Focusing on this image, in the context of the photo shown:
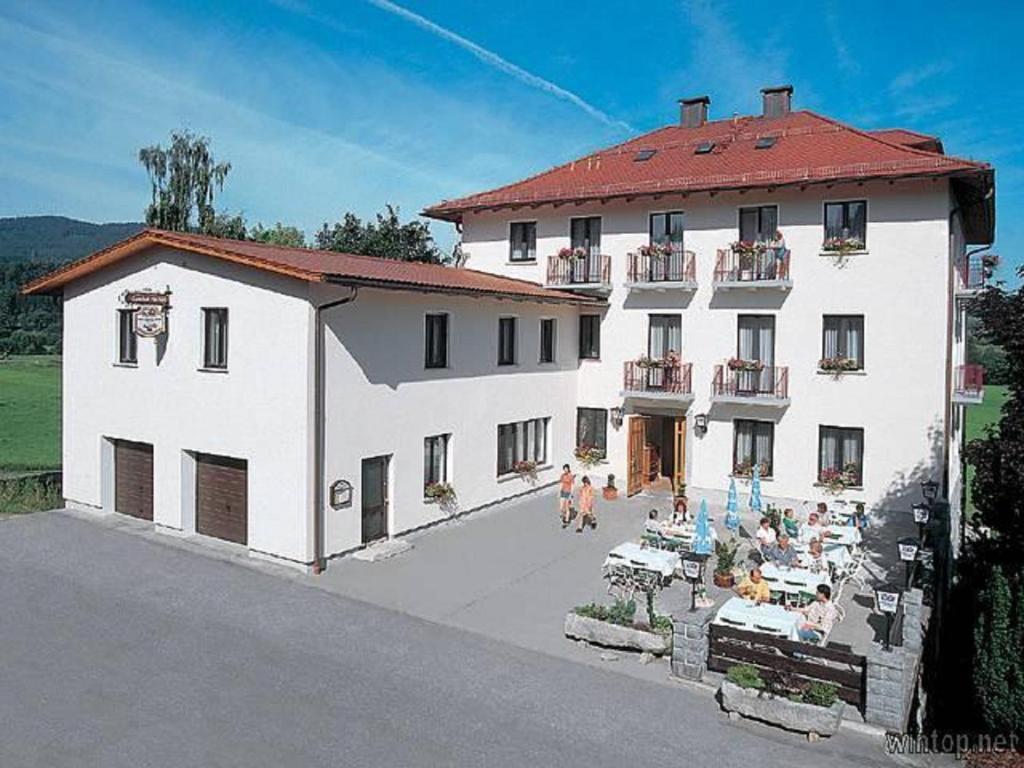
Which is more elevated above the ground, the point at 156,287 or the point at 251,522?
the point at 156,287

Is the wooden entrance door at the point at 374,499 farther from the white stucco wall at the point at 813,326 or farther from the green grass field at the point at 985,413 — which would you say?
the green grass field at the point at 985,413

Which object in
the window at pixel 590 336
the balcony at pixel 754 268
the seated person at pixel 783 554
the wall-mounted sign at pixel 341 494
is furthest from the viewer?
the window at pixel 590 336

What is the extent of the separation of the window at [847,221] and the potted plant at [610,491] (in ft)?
27.0

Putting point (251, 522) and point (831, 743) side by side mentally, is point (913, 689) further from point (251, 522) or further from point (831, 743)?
point (251, 522)

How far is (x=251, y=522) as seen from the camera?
1524cm

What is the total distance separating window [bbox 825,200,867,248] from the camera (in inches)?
757

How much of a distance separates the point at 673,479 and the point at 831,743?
1371 cm

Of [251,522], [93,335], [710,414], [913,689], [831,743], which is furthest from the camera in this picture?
[710,414]

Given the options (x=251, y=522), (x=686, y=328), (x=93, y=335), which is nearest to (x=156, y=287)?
(x=93, y=335)

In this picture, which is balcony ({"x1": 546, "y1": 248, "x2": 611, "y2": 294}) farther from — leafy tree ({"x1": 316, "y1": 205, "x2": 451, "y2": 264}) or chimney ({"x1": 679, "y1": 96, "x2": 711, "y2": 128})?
leafy tree ({"x1": 316, "y1": 205, "x2": 451, "y2": 264})

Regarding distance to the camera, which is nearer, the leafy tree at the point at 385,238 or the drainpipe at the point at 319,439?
the drainpipe at the point at 319,439

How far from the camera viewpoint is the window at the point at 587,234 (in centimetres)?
2269

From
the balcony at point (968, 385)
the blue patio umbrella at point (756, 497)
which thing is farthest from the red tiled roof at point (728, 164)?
the blue patio umbrella at point (756, 497)

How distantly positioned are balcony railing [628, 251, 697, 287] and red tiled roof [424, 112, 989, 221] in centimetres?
167
